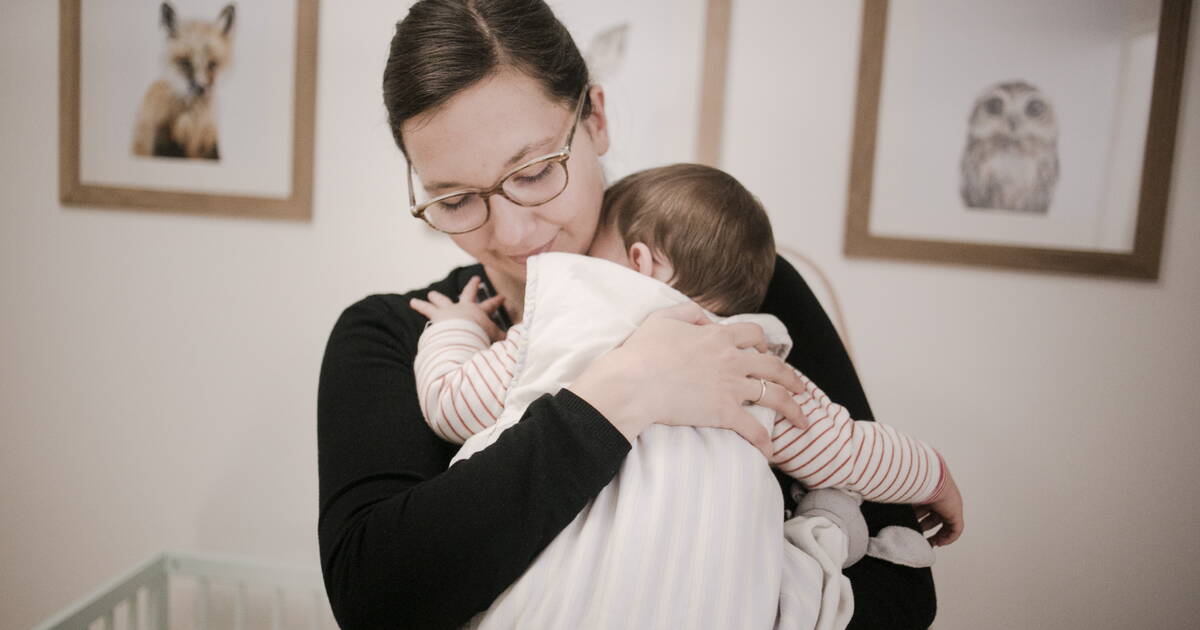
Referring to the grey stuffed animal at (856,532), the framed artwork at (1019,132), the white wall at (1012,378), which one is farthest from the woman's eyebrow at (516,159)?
the framed artwork at (1019,132)

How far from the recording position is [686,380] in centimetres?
73

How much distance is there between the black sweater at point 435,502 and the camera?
2.10 feet

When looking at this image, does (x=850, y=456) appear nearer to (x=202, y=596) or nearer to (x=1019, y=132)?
(x=1019, y=132)

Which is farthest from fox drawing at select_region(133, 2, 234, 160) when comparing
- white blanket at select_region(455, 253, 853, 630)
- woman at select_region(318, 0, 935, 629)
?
white blanket at select_region(455, 253, 853, 630)

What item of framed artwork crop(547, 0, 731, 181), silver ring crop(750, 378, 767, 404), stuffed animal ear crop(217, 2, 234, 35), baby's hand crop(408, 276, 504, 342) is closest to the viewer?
silver ring crop(750, 378, 767, 404)

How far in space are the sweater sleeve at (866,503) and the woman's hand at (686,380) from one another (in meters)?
0.22

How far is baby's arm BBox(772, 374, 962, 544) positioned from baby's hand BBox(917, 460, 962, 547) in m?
0.07

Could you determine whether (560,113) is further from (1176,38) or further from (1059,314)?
(1176,38)

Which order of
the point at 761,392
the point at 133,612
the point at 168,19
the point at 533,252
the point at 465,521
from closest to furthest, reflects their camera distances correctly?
1. the point at 465,521
2. the point at 761,392
3. the point at 533,252
4. the point at 133,612
5. the point at 168,19

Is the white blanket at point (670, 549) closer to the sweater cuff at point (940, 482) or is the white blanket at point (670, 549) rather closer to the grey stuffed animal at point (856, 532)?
the grey stuffed animal at point (856, 532)

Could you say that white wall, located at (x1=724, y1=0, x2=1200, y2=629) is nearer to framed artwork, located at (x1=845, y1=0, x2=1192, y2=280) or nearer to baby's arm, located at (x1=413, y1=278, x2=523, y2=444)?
framed artwork, located at (x1=845, y1=0, x2=1192, y2=280)

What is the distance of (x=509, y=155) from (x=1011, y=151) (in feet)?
5.08

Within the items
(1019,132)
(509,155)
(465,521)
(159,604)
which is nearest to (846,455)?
(465,521)

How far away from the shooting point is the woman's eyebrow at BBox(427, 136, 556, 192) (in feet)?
2.90
